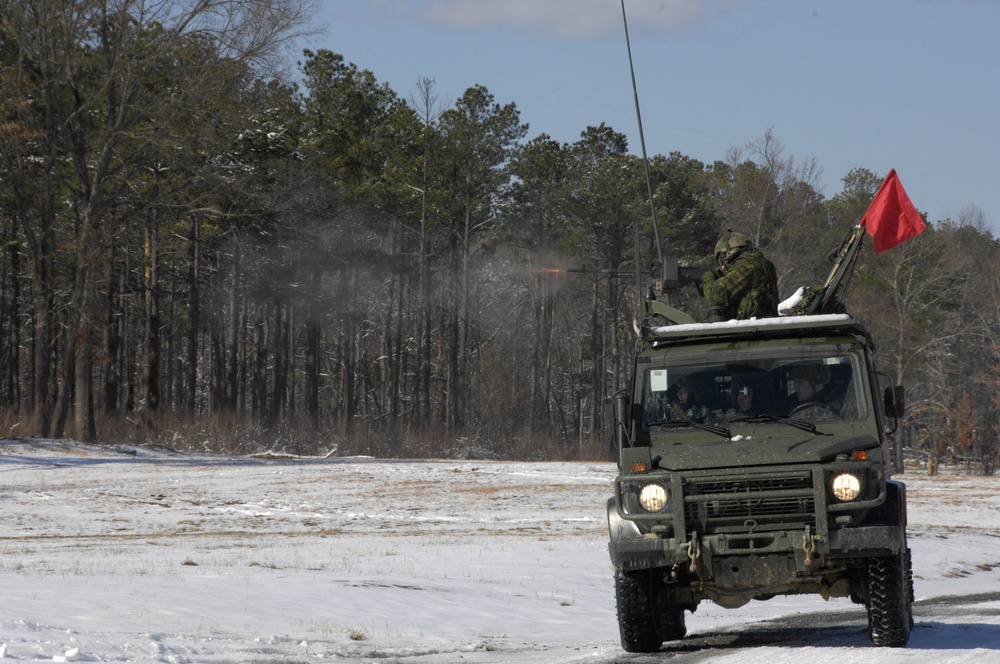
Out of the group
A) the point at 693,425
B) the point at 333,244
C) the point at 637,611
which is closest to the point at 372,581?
the point at 637,611

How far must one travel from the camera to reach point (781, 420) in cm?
965

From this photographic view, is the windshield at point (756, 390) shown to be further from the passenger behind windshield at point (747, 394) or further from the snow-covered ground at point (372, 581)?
the snow-covered ground at point (372, 581)

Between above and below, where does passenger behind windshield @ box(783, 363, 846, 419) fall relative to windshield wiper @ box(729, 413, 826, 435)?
above

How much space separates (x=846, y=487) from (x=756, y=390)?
113 centimetres

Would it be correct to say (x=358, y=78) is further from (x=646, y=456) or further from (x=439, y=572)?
(x=646, y=456)

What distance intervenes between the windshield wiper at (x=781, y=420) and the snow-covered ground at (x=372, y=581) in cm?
158

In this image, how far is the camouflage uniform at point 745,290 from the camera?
438 inches

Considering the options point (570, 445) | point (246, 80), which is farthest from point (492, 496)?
point (570, 445)

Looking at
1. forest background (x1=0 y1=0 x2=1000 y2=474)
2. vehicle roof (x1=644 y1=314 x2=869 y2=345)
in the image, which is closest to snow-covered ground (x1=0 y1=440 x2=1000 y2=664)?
vehicle roof (x1=644 y1=314 x2=869 y2=345)

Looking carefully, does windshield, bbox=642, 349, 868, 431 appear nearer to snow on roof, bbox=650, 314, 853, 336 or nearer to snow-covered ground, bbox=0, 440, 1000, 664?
snow on roof, bbox=650, 314, 853, 336

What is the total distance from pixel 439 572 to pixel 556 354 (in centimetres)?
7437

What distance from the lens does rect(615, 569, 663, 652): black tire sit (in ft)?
31.9

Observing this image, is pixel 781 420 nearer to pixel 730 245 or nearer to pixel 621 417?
pixel 621 417

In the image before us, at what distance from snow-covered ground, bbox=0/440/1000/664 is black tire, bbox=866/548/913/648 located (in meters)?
0.18
